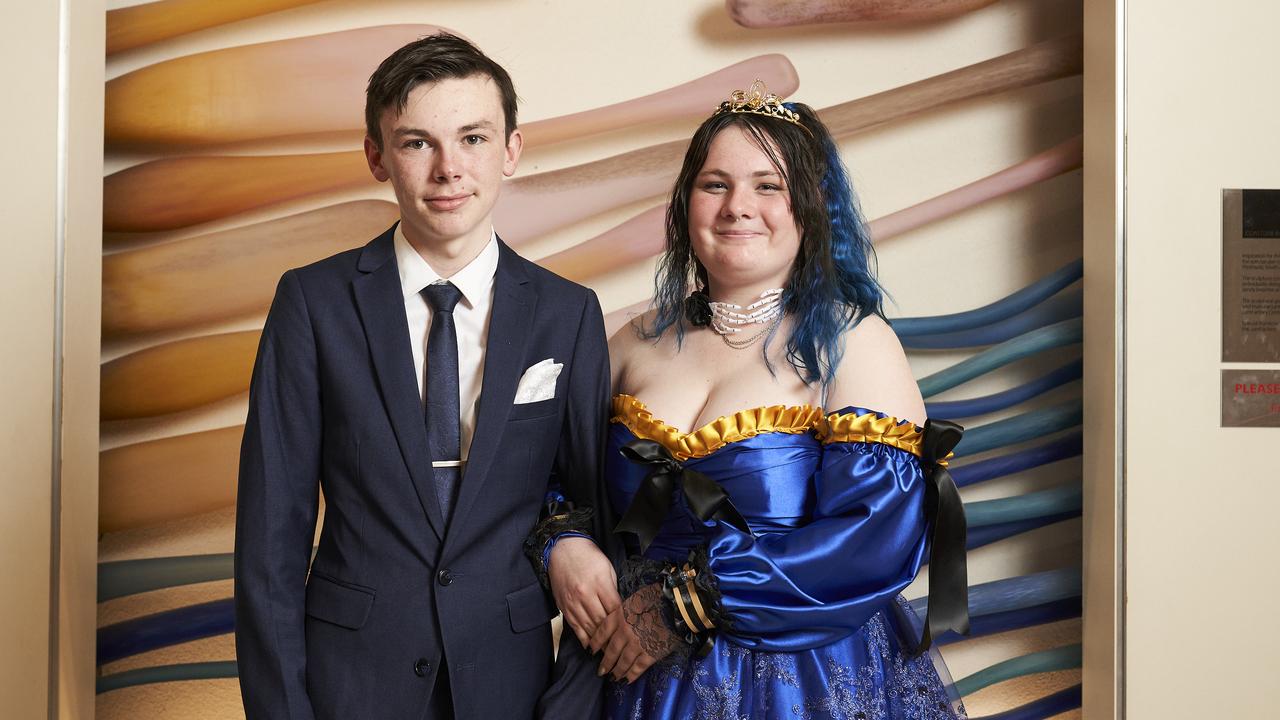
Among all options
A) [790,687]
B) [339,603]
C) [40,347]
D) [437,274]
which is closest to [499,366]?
[437,274]

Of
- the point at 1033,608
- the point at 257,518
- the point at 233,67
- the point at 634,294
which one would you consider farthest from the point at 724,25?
the point at 257,518

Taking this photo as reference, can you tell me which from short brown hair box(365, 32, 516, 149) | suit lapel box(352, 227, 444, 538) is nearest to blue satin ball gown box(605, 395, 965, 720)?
suit lapel box(352, 227, 444, 538)

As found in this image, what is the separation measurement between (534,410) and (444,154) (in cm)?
45

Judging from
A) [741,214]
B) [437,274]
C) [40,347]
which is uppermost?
[741,214]

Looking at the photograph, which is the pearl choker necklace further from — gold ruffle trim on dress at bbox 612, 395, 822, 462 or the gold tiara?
the gold tiara

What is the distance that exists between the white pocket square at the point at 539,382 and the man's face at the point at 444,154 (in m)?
0.26

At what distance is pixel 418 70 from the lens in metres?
1.66

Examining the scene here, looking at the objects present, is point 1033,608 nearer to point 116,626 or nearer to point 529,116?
point 529,116

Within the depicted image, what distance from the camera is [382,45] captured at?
3217mm

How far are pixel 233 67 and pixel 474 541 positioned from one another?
2.22 metres

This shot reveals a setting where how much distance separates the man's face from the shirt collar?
0.06 meters

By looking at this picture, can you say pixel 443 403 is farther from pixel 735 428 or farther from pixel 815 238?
pixel 815 238

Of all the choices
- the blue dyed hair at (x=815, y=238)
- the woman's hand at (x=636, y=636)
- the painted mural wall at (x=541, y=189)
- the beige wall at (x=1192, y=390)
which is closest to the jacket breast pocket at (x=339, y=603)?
the woman's hand at (x=636, y=636)

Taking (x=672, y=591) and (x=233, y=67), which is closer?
(x=672, y=591)
